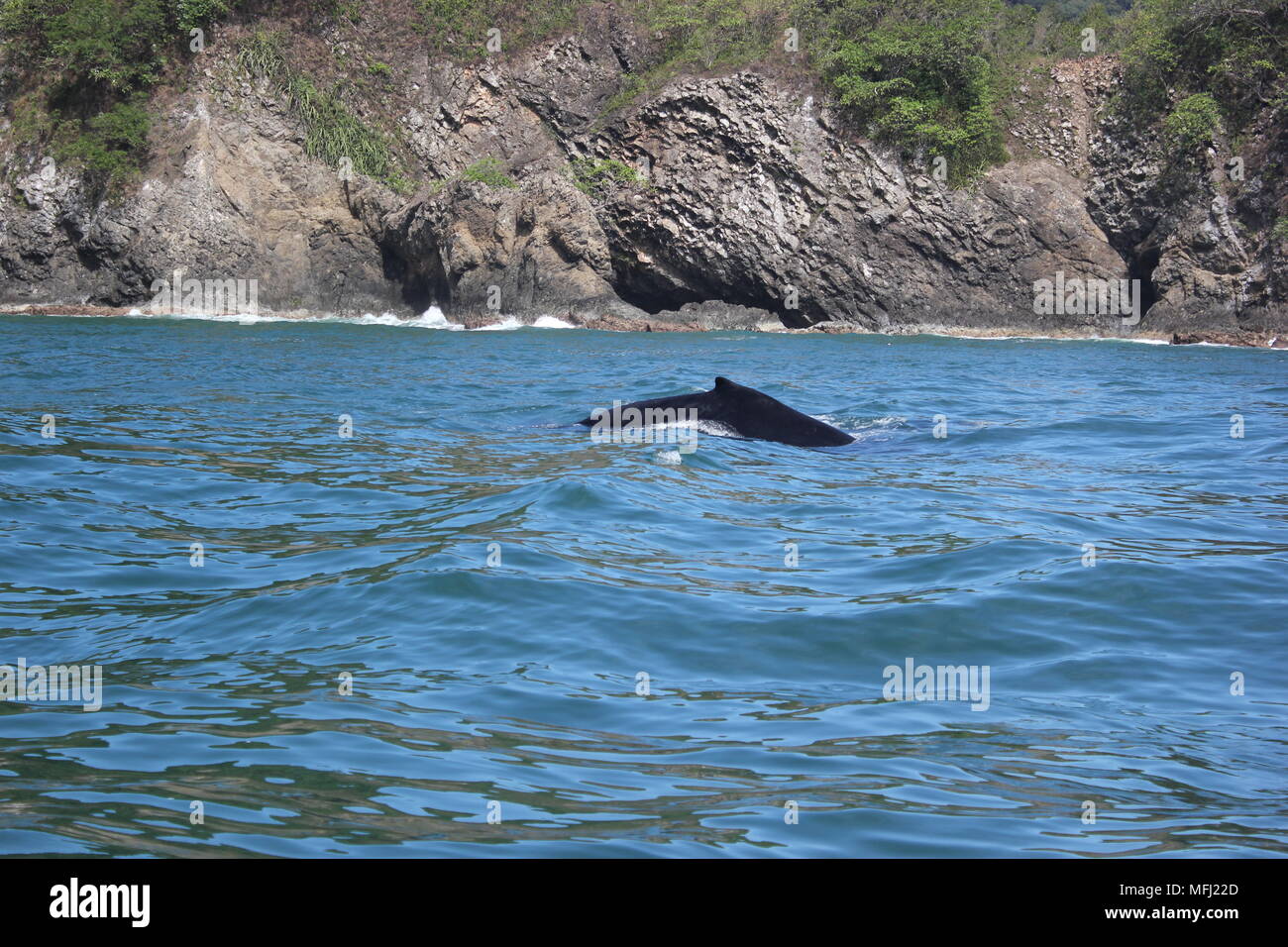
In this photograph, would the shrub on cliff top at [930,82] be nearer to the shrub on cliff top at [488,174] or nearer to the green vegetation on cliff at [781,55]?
the green vegetation on cliff at [781,55]

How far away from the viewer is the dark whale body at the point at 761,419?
10188mm

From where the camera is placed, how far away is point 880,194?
3231 centimetres

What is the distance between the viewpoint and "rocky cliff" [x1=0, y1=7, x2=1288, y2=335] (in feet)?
102

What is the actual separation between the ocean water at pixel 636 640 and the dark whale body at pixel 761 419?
1.22 feet

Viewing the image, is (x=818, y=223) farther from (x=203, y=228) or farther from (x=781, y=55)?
(x=203, y=228)

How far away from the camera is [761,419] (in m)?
10.3

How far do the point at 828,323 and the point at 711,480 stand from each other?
973 inches

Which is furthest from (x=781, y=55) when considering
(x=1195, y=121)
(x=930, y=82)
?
(x=1195, y=121)

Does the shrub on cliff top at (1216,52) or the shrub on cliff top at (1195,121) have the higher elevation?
the shrub on cliff top at (1216,52)

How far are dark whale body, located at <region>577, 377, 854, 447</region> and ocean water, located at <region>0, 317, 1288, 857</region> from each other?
371 mm

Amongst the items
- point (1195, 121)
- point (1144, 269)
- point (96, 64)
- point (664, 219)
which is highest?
point (96, 64)

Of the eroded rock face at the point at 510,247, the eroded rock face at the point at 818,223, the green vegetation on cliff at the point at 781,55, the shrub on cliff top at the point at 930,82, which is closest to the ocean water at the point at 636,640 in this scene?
the eroded rock face at the point at 510,247

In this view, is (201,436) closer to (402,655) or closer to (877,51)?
(402,655)

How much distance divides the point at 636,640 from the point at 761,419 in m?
5.66
